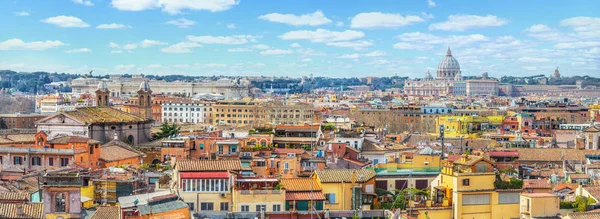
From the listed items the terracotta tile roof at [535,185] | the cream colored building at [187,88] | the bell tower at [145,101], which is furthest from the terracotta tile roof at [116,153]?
the cream colored building at [187,88]

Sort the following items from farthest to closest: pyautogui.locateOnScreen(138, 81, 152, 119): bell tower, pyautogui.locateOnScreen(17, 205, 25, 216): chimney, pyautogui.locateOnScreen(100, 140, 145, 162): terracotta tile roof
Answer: pyautogui.locateOnScreen(138, 81, 152, 119): bell tower, pyautogui.locateOnScreen(100, 140, 145, 162): terracotta tile roof, pyautogui.locateOnScreen(17, 205, 25, 216): chimney

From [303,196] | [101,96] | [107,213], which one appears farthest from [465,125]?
[107,213]

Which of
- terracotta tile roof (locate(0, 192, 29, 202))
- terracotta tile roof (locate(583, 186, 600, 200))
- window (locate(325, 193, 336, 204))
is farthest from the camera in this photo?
terracotta tile roof (locate(583, 186, 600, 200))

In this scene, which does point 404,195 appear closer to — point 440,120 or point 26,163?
point 26,163

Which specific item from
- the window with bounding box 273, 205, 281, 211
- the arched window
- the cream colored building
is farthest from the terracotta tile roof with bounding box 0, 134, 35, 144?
the cream colored building

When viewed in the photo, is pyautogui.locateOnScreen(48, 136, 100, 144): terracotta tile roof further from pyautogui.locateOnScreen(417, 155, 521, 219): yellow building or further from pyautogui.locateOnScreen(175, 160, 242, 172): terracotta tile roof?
pyautogui.locateOnScreen(417, 155, 521, 219): yellow building

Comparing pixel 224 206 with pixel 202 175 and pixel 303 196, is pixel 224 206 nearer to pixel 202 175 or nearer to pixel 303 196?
pixel 202 175

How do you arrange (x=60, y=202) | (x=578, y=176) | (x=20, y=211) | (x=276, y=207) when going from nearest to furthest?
1. (x=20, y=211)
2. (x=60, y=202)
3. (x=276, y=207)
4. (x=578, y=176)
